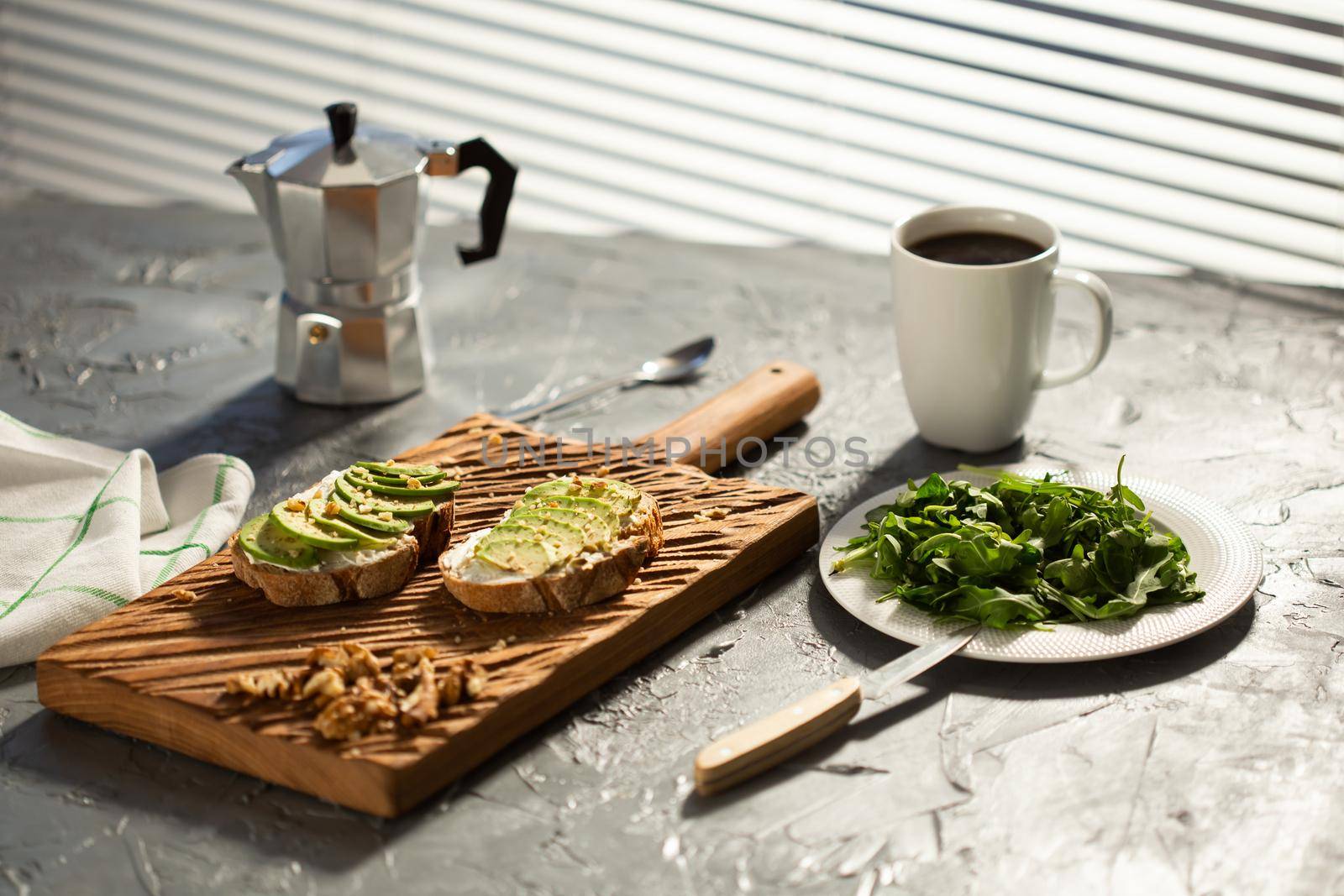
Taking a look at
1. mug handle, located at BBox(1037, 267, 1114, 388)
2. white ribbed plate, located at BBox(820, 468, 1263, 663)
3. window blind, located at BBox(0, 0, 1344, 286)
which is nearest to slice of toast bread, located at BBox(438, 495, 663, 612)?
white ribbed plate, located at BBox(820, 468, 1263, 663)

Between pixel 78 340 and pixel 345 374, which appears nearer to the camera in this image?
pixel 345 374

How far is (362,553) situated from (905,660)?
1.74 feet

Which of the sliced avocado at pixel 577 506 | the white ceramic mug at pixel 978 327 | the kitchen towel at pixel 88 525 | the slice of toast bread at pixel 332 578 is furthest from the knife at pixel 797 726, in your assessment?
the kitchen towel at pixel 88 525

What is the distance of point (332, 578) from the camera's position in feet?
4.18

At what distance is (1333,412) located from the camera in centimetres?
176

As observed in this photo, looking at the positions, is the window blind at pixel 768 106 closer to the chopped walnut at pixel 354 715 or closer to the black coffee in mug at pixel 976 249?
the black coffee in mug at pixel 976 249

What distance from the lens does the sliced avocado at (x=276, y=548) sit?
127 centimetres

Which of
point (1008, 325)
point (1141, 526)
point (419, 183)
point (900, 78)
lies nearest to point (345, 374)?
point (419, 183)

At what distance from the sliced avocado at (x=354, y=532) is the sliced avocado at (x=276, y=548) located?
0.03 meters

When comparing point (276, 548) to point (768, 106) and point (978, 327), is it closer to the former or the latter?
point (978, 327)

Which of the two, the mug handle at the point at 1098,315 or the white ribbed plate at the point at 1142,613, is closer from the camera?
the white ribbed plate at the point at 1142,613

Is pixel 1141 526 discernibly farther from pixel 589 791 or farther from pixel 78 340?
pixel 78 340

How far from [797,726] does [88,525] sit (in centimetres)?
84

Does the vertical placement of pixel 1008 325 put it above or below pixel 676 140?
above
